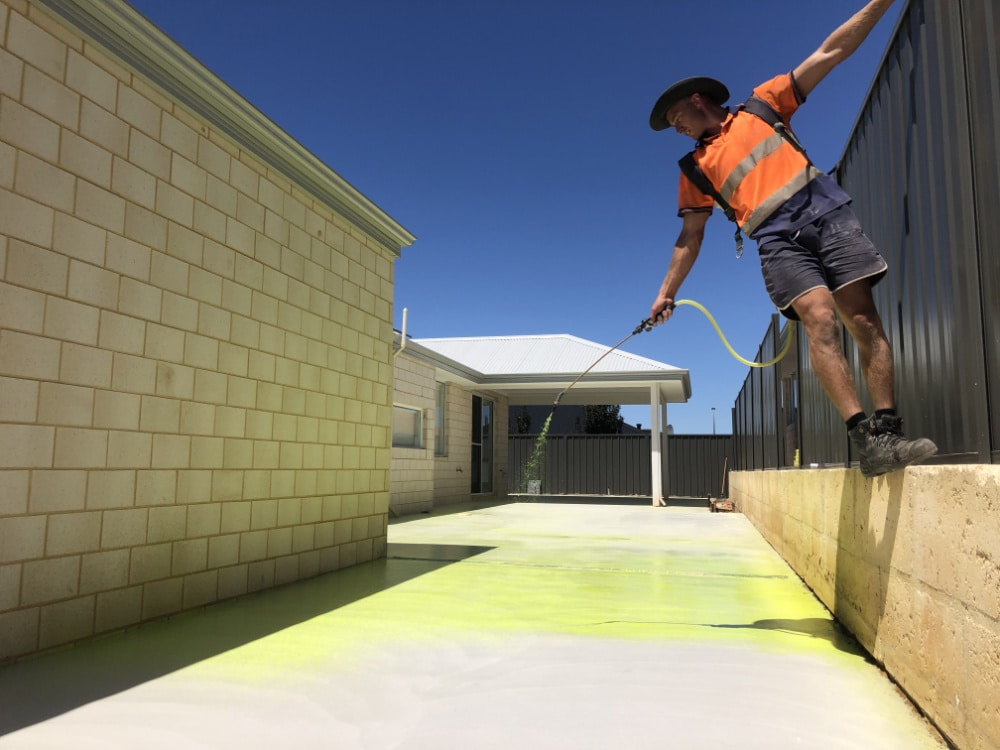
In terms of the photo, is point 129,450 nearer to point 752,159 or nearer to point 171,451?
point 171,451

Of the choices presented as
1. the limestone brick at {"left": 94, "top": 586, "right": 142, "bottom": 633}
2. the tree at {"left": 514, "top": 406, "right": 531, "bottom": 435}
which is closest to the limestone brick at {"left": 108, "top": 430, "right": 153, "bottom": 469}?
the limestone brick at {"left": 94, "top": 586, "right": 142, "bottom": 633}

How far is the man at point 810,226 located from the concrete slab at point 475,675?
984 mm

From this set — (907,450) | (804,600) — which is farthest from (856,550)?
(804,600)

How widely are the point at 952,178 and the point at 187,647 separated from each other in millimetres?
3699

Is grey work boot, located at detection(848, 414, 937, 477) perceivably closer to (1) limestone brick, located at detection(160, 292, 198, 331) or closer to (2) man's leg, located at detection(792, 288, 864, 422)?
(2) man's leg, located at detection(792, 288, 864, 422)

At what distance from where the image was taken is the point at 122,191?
3643 mm

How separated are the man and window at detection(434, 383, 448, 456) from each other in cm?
1054

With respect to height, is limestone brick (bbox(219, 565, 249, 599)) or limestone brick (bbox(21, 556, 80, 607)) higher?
limestone brick (bbox(21, 556, 80, 607))

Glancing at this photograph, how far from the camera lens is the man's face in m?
3.14

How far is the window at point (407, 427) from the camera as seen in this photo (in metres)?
11.7

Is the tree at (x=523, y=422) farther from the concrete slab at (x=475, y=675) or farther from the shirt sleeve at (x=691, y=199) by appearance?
the shirt sleeve at (x=691, y=199)

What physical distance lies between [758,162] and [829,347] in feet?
2.77

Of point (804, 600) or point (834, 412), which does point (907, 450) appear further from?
point (804, 600)

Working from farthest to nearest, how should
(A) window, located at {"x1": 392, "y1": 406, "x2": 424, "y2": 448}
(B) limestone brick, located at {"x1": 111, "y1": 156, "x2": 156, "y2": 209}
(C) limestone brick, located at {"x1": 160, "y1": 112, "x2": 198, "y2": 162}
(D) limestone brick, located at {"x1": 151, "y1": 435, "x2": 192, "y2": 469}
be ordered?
(A) window, located at {"x1": 392, "y1": 406, "x2": 424, "y2": 448}
(C) limestone brick, located at {"x1": 160, "y1": 112, "x2": 198, "y2": 162}
(D) limestone brick, located at {"x1": 151, "y1": 435, "x2": 192, "y2": 469}
(B) limestone brick, located at {"x1": 111, "y1": 156, "x2": 156, "y2": 209}
